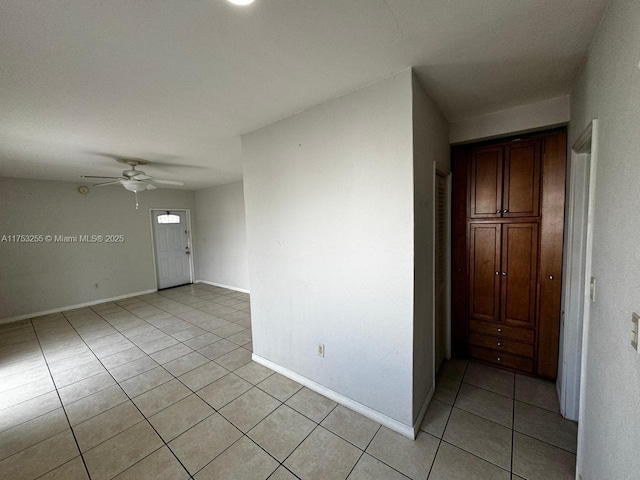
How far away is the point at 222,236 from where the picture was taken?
605cm

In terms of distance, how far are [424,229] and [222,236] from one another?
520cm

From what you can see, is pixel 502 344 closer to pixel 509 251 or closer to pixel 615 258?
pixel 509 251

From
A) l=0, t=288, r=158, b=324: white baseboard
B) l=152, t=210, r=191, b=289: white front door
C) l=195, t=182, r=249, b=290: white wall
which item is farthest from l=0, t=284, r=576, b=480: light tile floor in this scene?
l=152, t=210, r=191, b=289: white front door

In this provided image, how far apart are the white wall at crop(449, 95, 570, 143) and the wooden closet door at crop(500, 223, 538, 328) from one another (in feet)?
2.81

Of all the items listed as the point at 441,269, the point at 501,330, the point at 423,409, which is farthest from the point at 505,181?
the point at 423,409

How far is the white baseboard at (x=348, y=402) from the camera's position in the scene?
180cm

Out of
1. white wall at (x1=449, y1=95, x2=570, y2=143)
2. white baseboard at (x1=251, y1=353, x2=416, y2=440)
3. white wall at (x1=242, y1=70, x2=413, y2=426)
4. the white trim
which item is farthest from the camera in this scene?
white wall at (x1=449, y1=95, x2=570, y2=143)

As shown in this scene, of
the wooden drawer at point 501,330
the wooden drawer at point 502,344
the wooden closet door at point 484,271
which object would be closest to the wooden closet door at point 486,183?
the wooden closet door at point 484,271

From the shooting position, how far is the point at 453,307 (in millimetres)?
2721

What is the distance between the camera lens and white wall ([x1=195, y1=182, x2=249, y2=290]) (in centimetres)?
561

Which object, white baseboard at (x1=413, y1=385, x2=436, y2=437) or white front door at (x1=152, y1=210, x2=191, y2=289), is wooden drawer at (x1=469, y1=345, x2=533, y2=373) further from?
white front door at (x1=152, y1=210, x2=191, y2=289)

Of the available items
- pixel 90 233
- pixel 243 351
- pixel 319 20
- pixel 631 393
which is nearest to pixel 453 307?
pixel 631 393

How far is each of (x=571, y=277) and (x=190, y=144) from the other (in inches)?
149

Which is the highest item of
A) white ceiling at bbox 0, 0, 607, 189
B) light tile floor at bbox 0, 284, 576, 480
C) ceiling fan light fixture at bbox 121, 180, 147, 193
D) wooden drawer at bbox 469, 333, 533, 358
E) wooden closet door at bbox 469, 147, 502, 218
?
white ceiling at bbox 0, 0, 607, 189
